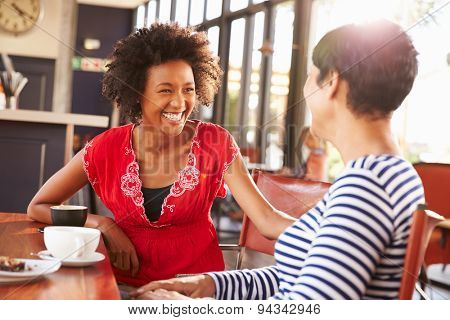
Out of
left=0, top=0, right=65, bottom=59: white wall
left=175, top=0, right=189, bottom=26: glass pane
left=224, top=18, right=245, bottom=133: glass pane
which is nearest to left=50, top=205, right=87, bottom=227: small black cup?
left=0, top=0, right=65, bottom=59: white wall

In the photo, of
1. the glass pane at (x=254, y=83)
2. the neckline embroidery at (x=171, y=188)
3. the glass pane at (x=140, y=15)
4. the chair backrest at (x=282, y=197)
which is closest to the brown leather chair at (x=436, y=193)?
the chair backrest at (x=282, y=197)

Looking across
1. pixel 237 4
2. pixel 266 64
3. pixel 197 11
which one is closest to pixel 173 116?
pixel 266 64

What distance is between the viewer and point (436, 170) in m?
2.77

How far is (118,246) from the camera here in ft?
4.60

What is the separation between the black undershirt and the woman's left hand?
51 centimetres

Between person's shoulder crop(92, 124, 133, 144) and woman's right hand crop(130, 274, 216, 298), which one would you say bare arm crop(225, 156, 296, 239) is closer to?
person's shoulder crop(92, 124, 133, 144)

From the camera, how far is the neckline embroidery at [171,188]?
155 cm

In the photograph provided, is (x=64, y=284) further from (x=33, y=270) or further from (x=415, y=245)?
(x=415, y=245)

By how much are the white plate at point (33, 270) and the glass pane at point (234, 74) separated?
22.4ft

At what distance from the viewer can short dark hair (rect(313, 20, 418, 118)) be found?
908mm

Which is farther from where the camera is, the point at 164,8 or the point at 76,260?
the point at 164,8

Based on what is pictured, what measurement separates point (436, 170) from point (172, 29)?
1.53 m

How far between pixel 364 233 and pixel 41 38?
7.34 metres

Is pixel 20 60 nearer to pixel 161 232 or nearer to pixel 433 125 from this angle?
pixel 433 125
